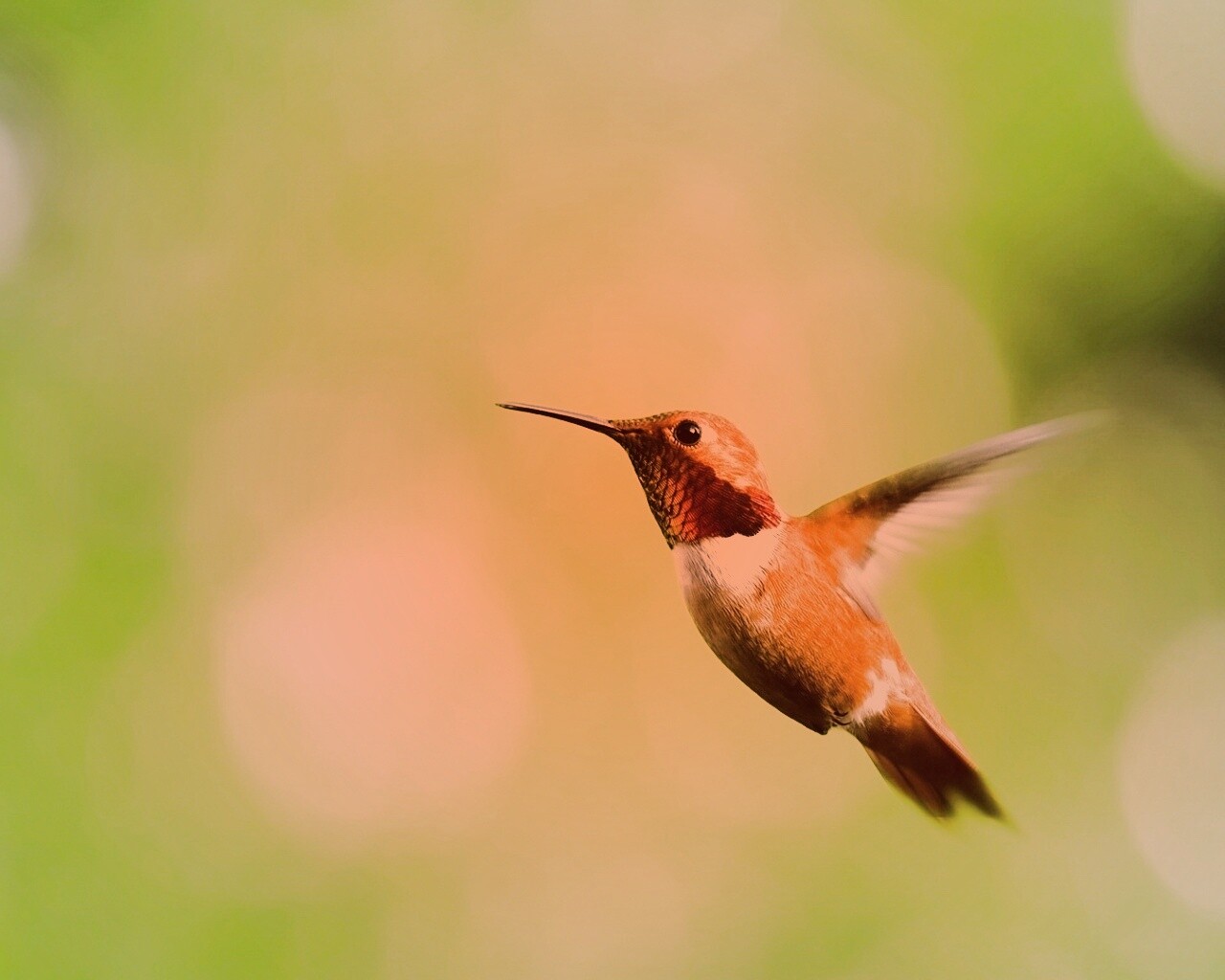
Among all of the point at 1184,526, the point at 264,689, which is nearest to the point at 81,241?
the point at 264,689

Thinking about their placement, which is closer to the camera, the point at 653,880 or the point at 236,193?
the point at 653,880

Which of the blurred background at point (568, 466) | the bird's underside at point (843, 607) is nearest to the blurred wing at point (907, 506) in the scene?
the bird's underside at point (843, 607)

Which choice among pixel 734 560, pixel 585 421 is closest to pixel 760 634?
pixel 734 560

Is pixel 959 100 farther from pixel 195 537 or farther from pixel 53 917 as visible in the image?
pixel 53 917

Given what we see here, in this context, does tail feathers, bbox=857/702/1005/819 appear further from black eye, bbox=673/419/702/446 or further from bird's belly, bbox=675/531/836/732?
black eye, bbox=673/419/702/446

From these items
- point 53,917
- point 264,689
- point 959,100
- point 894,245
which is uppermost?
point 959,100

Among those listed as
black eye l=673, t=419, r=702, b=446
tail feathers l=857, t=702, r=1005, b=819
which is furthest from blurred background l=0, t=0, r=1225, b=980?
black eye l=673, t=419, r=702, b=446

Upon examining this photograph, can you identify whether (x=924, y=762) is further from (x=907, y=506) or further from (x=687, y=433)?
(x=687, y=433)
